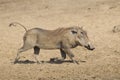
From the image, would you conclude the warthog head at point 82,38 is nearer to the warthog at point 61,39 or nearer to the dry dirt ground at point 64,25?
the warthog at point 61,39

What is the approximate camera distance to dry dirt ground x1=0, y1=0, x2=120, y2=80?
409 inches

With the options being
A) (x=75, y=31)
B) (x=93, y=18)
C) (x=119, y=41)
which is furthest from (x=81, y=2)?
(x=75, y=31)

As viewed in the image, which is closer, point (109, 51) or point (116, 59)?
point (116, 59)

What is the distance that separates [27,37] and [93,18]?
6.41 m

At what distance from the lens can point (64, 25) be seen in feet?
57.2

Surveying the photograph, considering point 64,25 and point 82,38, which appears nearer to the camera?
point 82,38

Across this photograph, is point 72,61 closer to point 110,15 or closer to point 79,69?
point 79,69

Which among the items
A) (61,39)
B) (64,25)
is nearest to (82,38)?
(61,39)

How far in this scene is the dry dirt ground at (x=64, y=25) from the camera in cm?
1038

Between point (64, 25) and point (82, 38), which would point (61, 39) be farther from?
point (64, 25)

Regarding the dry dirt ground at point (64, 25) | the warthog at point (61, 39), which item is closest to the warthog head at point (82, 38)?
the warthog at point (61, 39)

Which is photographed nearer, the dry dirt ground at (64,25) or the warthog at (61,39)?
the dry dirt ground at (64,25)

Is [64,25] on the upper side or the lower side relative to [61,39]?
upper

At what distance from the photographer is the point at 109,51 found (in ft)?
42.2
